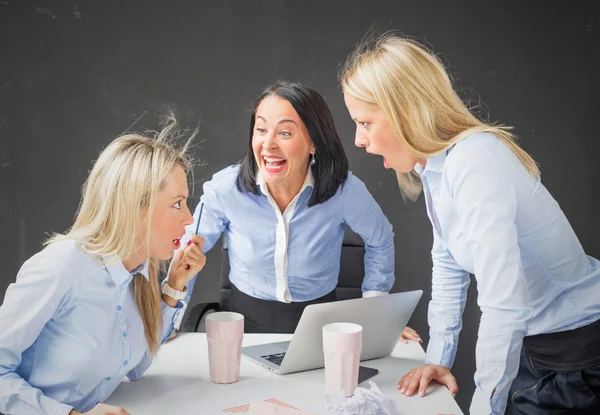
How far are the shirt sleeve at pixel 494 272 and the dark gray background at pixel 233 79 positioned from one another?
5.76 feet

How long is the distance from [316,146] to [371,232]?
38 cm

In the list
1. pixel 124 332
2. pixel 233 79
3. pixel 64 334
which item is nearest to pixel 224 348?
pixel 124 332

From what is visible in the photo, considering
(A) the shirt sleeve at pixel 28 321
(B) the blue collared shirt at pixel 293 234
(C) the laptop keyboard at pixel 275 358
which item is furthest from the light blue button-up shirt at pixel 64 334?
(B) the blue collared shirt at pixel 293 234

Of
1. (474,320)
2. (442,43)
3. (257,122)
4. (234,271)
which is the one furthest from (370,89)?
(474,320)

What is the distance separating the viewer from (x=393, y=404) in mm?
1232

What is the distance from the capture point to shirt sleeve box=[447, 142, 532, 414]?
116cm

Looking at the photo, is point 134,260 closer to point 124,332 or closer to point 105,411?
point 124,332

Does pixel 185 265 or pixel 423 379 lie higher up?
pixel 185 265

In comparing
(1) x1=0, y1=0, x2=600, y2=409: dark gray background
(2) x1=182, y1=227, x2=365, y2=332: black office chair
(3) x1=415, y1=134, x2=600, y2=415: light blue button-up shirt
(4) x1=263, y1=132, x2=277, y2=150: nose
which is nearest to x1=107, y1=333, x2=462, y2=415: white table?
(3) x1=415, y1=134, x2=600, y2=415: light blue button-up shirt

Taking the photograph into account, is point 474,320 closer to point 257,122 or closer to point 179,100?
point 257,122

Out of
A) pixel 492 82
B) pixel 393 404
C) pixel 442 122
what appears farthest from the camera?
pixel 492 82

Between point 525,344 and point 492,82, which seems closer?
point 525,344

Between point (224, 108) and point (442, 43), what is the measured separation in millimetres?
1041

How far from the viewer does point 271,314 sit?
91.7 inches
